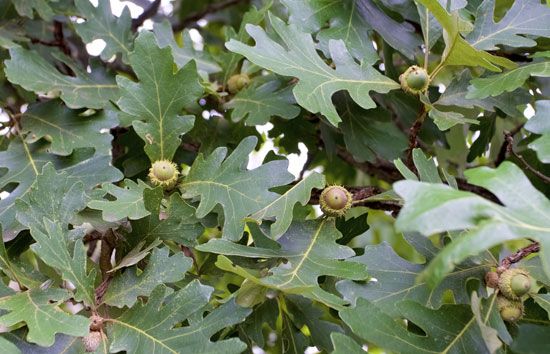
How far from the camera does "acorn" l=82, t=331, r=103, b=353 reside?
3.45 ft

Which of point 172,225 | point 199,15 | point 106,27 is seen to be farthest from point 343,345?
point 199,15

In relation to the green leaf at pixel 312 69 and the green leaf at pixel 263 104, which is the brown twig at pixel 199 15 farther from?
the green leaf at pixel 312 69

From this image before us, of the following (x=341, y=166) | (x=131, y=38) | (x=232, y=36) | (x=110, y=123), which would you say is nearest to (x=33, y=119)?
(x=110, y=123)

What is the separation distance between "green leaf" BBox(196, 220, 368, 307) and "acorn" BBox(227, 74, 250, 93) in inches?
17.5

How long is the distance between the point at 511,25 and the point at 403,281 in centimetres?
50

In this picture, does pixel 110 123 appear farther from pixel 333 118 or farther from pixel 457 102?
pixel 457 102

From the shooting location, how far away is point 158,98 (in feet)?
4.18

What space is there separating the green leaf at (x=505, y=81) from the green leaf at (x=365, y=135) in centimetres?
34

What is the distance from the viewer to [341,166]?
2195mm

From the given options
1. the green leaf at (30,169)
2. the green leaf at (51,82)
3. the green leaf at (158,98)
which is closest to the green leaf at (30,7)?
the green leaf at (51,82)

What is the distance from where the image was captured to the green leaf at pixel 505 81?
1177 mm

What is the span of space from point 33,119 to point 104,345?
59cm

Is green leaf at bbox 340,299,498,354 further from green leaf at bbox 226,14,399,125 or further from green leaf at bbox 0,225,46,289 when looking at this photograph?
green leaf at bbox 0,225,46,289

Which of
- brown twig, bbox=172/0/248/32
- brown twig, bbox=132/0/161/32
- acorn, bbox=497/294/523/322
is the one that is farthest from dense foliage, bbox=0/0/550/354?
brown twig, bbox=172/0/248/32
